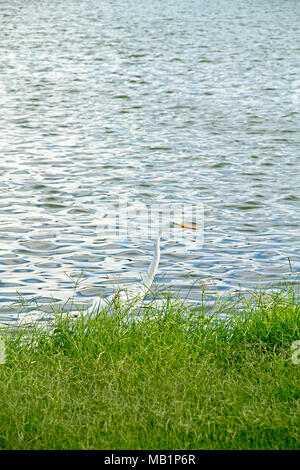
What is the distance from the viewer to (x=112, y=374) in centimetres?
509

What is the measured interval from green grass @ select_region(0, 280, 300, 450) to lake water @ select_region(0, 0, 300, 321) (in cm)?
147

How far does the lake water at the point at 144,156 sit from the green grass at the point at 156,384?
1470mm

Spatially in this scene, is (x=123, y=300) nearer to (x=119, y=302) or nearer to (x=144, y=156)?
(x=119, y=302)

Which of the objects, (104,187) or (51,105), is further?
(51,105)

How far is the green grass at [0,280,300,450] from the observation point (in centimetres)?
441

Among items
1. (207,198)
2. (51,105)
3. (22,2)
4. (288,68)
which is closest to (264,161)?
(207,198)

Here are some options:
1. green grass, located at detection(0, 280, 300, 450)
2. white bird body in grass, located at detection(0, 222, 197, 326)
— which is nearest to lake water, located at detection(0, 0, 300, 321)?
white bird body in grass, located at detection(0, 222, 197, 326)

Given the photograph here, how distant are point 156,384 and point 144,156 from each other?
9519 millimetres

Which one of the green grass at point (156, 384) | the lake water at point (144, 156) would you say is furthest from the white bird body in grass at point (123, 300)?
the lake water at point (144, 156)

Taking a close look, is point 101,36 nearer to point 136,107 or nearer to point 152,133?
point 136,107

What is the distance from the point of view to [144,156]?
14133 mm

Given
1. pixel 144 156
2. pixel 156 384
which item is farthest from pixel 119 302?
pixel 144 156

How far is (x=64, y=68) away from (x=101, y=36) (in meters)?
8.67

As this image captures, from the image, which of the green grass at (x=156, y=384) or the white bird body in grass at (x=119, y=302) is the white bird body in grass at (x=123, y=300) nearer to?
the white bird body in grass at (x=119, y=302)
